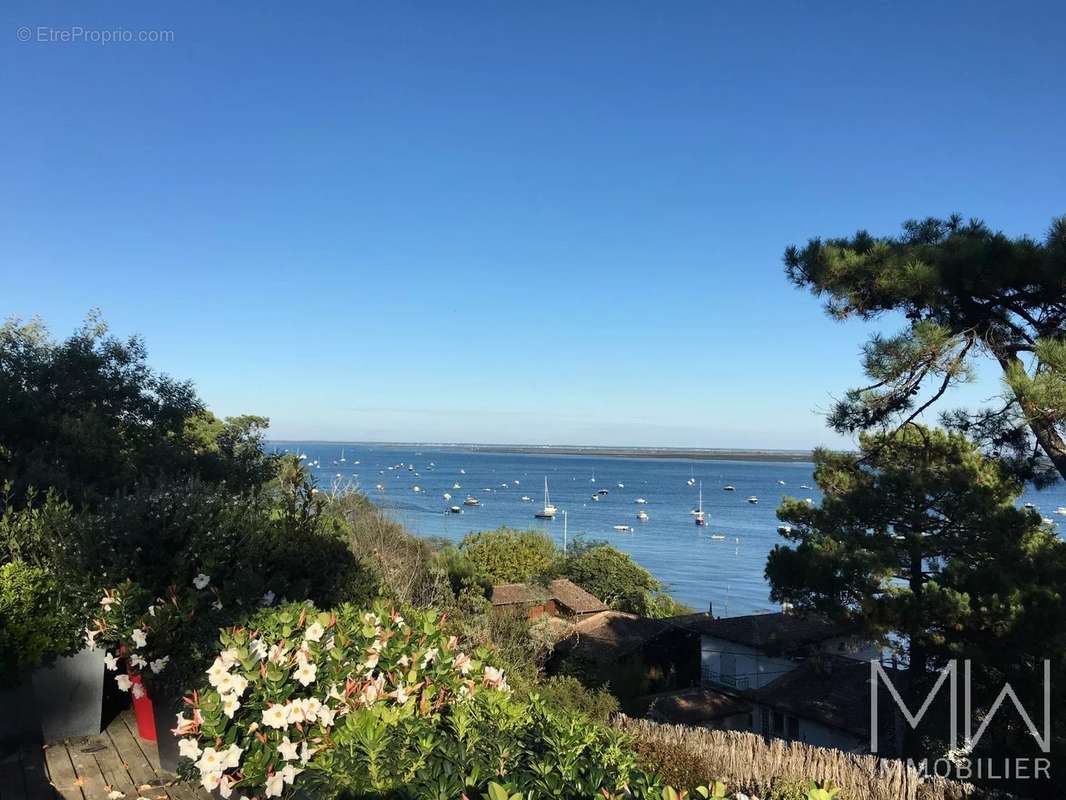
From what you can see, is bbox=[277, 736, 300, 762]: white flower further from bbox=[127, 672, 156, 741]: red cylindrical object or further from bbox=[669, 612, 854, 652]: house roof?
bbox=[669, 612, 854, 652]: house roof

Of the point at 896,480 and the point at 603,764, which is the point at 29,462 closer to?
the point at 603,764

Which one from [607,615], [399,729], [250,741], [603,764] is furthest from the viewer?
[607,615]

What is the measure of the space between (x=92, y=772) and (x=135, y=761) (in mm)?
211

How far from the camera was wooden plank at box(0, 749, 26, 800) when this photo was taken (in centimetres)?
355

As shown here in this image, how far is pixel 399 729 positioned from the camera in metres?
2.35

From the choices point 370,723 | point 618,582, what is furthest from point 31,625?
point 618,582

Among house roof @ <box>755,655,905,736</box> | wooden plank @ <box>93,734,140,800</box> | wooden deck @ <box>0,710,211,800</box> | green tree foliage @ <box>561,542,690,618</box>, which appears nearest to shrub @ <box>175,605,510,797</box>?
wooden deck @ <box>0,710,211,800</box>

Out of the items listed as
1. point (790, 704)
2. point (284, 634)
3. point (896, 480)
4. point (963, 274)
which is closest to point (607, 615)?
point (790, 704)

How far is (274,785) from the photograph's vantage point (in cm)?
242

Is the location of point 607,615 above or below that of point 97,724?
below

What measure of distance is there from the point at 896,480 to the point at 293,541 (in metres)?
12.9

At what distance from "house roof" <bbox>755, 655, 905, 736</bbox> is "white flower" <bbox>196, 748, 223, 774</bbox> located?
19737mm

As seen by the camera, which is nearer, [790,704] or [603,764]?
[603,764]

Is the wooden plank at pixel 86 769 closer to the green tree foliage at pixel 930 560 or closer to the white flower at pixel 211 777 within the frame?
the white flower at pixel 211 777
